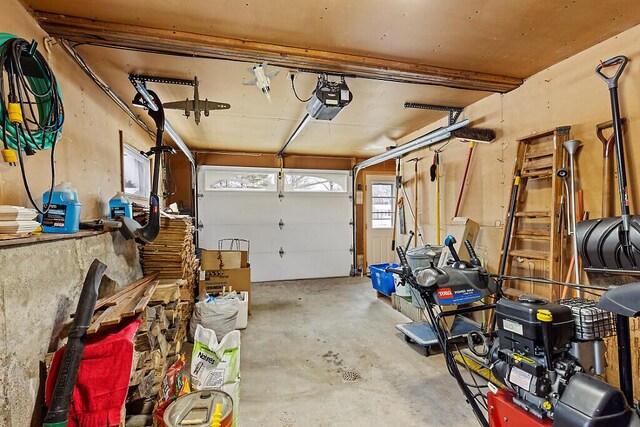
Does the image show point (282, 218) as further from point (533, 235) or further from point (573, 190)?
point (573, 190)

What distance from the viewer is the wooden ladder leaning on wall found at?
92.0 inches

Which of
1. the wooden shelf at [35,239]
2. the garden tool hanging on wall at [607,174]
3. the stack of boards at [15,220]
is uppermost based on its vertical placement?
the garden tool hanging on wall at [607,174]

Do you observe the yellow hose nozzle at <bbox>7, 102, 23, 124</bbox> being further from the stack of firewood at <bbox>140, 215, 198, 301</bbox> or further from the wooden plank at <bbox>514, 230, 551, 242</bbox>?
the wooden plank at <bbox>514, 230, 551, 242</bbox>

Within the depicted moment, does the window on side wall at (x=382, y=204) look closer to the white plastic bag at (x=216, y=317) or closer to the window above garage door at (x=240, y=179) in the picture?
the window above garage door at (x=240, y=179)

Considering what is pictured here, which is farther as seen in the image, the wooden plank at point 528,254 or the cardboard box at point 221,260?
the cardboard box at point 221,260

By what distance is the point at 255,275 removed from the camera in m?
6.09

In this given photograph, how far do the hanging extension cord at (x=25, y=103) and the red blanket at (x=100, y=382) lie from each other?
0.80 meters

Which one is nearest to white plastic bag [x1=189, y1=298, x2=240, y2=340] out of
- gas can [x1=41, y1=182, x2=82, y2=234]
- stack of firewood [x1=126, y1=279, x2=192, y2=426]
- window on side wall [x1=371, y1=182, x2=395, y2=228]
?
stack of firewood [x1=126, y1=279, x2=192, y2=426]

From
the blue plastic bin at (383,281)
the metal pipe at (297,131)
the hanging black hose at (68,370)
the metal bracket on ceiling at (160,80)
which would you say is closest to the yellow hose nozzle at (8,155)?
the hanging black hose at (68,370)

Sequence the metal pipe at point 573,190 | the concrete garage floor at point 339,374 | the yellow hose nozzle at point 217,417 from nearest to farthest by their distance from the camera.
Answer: the yellow hose nozzle at point 217,417, the concrete garage floor at point 339,374, the metal pipe at point 573,190

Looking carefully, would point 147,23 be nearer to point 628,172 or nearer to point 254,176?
point 628,172

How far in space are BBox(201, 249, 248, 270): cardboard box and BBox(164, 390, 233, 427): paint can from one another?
2.48m

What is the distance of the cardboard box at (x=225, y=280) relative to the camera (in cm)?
381

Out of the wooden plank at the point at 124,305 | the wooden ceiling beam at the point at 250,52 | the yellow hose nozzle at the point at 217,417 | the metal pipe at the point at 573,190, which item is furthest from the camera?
the metal pipe at the point at 573,190
